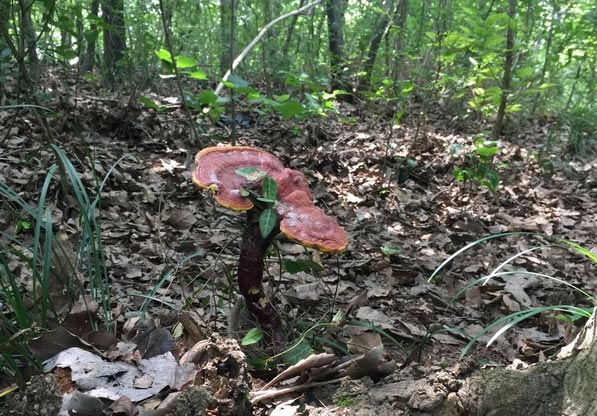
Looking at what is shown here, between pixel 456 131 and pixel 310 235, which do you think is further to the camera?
pixel 456 131

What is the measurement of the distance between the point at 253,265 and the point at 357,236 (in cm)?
210

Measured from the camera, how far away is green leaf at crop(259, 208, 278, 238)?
6.19ft

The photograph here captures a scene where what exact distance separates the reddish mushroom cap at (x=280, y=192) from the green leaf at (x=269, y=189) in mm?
51

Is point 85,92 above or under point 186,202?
above

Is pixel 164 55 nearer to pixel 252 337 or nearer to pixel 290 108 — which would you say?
pixel 290 108

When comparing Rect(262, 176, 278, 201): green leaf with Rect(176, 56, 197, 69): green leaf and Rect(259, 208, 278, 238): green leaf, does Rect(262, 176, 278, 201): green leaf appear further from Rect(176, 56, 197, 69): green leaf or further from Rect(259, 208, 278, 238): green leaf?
Rect(176, 56, 197, 69): green leaf

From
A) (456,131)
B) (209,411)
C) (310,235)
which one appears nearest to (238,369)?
(209,411)

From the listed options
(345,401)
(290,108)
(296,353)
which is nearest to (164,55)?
(290,108)

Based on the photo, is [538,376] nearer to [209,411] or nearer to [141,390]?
[209,411]

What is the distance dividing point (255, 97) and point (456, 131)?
3.98 metres

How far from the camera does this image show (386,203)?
4879mm

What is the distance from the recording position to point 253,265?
212cm

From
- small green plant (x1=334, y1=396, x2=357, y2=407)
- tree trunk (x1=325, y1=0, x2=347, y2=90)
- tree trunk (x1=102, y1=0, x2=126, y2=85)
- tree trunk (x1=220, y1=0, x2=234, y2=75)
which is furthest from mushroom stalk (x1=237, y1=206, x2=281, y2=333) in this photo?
tree trunk (x1=325, y1=0, x2=347, y2=90)

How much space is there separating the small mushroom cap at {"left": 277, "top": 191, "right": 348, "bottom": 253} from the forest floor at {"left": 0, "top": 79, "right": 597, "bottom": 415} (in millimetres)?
377
